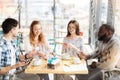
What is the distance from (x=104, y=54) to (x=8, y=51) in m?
0.71

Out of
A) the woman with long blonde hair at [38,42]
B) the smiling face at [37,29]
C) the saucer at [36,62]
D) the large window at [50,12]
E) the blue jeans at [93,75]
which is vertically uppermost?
the large window at [50,12]

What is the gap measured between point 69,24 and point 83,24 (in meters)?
0.10

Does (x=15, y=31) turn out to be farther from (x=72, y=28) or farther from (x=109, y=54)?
(x=109, y=54)

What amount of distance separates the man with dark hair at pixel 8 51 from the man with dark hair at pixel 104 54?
0.48 meters

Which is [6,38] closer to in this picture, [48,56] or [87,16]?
[48,56]

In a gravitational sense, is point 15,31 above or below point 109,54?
above

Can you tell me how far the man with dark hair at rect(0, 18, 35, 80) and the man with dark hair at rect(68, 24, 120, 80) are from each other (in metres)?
0.48

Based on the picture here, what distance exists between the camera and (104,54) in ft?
6.75

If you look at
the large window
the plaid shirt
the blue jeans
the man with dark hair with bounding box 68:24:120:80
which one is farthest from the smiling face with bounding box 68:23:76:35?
the plaid shirt

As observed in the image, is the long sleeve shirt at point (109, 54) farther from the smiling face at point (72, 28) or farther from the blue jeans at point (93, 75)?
the smiling face at point (72, 28)

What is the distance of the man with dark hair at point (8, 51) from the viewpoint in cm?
194

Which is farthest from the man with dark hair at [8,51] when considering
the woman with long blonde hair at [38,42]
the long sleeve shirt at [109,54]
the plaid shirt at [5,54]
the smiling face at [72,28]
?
the long sleeve shirt at [109,54]

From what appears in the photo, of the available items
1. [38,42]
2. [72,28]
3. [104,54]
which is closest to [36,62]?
[38,42]

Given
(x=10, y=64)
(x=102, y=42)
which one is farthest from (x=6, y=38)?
(x=102, y=42)
